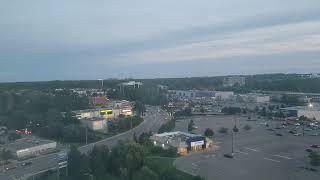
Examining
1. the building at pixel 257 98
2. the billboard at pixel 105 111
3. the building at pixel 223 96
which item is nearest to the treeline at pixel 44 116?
the billboard at pixel 105 111

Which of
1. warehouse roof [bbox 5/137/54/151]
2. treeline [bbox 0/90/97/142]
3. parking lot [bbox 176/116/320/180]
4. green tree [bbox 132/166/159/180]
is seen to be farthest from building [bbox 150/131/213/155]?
warehouse roof [bbox 5/137/54/151]

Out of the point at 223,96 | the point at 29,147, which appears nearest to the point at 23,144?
the point at 29,147

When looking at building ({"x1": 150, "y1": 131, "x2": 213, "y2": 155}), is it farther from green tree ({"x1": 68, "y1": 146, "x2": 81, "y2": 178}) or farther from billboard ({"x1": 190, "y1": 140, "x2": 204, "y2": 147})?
green tree ({"x1": 68, "y1": 146, "x2": 81, "y2": 178})

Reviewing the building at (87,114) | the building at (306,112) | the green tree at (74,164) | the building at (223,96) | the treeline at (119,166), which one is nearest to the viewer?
the treeline at (119,166)

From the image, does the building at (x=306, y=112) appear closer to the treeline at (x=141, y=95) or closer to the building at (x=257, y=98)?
the building at (x=257, y=98)

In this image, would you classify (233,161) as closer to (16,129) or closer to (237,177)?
(237,177)

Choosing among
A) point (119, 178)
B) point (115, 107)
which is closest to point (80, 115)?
point (115, 107)
